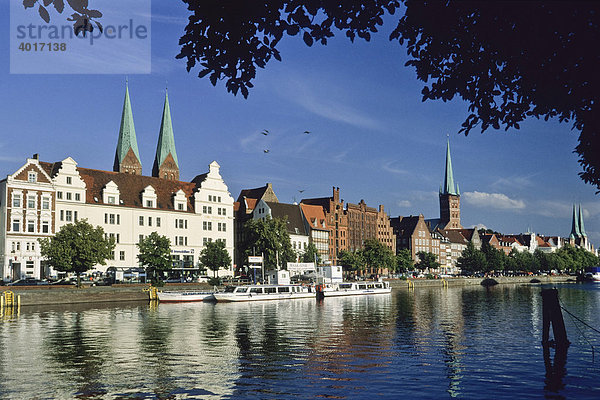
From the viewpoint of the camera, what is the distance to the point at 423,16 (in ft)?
37.7

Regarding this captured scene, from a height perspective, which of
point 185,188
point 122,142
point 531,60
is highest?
point 122,142

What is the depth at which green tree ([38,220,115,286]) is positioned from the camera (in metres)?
78.1

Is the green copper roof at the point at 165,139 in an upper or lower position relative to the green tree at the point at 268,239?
upper

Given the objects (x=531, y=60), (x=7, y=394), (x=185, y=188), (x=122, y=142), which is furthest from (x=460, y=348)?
(x=122, y=142)

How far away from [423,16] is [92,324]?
142ft

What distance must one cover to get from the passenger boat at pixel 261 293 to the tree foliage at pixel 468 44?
70.1 metres

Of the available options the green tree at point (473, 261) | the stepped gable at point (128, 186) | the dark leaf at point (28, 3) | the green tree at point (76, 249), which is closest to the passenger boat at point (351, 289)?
the stepped gable at point (128, 186)

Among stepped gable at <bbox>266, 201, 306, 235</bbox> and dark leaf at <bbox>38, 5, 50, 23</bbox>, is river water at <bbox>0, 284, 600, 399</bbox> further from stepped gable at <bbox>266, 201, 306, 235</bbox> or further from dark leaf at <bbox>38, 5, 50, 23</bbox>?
stepped gable at <bbox>266, 201, 306, 235</bbox>

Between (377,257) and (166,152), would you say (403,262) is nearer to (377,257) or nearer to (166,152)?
(377,257)

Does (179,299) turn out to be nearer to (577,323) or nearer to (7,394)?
(577,323)

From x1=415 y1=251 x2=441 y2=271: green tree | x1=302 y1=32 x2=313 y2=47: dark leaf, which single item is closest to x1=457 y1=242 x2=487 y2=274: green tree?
x1=415 y1=251 x2=441 y2=271: green tree

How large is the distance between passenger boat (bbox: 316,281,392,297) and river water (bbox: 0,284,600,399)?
44438 mm

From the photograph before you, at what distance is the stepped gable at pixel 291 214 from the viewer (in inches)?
5861

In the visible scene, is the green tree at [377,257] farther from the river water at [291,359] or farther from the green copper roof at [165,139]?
the river water at [291,359]
